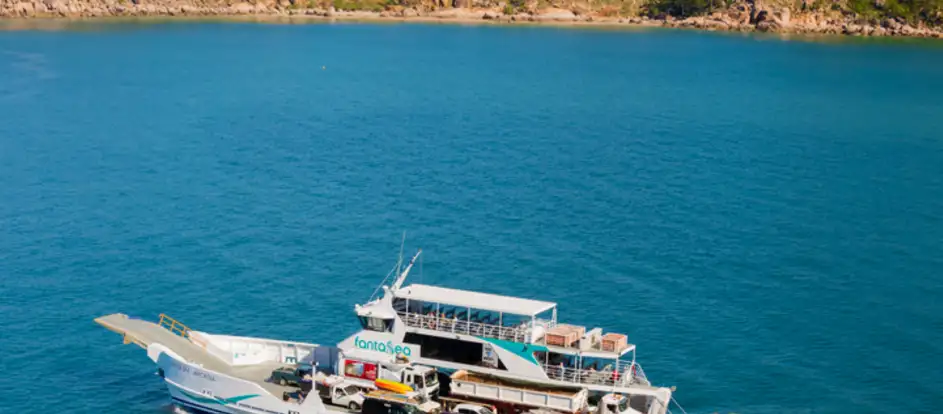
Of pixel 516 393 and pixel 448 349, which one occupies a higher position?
pixel 448 349

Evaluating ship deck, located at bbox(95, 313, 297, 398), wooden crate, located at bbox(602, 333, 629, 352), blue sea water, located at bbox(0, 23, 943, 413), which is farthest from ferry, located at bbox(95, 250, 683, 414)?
blue sea water, located at bbox(0, 23, 943, 413)

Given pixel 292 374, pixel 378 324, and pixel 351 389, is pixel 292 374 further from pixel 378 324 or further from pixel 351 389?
pixel 378 324

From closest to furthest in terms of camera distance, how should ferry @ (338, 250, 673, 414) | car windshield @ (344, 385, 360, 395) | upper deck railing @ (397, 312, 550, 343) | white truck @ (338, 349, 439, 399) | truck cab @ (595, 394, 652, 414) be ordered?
1. truck cab @ (595, 394, 652, 414)
2. ferry @ (338, 250, 673, 414)
3. upper deck railing @ (397, 312, 550, 343)
4. white truck @ (338, 349, 439, 399)
5. car windshield @ (344, 385, 360, 395)

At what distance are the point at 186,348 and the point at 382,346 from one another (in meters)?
9.14

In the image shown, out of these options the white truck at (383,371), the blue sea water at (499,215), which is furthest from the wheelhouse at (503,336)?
the blue sea water at (499,215)

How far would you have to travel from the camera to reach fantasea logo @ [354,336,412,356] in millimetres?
44562

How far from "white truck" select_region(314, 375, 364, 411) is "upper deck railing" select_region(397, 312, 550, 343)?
322 cm

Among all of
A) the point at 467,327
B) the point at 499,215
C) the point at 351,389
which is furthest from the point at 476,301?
the point at 499,215

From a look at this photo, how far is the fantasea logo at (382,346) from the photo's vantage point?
44.6 meters

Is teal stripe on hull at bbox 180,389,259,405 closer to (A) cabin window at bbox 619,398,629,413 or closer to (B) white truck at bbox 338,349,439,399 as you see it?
(B) white truck at bbox 338,349,439,399

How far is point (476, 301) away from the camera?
44.1 metres

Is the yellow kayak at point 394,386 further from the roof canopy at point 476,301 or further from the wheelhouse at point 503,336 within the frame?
the roof canopy at point 476,301

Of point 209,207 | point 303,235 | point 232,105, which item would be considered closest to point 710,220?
point 303,235

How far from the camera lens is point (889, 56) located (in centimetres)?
18138
